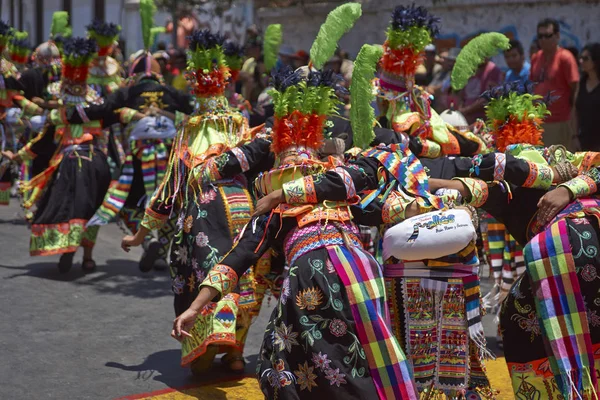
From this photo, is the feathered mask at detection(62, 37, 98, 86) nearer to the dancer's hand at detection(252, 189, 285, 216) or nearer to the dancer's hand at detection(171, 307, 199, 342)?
the dancer's hand at detection(252, 189, 285, 216)

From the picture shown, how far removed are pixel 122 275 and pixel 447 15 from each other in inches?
251

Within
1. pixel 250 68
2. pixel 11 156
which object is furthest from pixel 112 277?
pixel 250 68

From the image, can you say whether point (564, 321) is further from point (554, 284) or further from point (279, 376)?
point (279, 376)

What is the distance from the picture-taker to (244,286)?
Answer: 595cm

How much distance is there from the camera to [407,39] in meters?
6.52

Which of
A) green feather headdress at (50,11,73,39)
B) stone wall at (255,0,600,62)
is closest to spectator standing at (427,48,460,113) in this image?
stone wall at (255,0,600,62)

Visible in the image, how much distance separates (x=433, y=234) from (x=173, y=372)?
2512mm

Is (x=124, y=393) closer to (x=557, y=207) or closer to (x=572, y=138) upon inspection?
(x=557, y=207)

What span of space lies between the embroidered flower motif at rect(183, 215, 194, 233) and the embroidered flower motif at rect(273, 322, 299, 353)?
1.84 metres

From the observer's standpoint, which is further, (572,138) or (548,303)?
(572,138)

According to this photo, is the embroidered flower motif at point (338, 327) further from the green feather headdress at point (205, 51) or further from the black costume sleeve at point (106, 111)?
the black costume sleeve at point (106, 111)

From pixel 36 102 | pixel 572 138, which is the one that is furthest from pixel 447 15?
pixel 36 102

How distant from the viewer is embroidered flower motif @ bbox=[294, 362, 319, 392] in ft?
13.6

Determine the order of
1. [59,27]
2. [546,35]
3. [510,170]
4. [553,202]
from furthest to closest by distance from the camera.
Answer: [59,27] → [546,35] → [510,170] → [553,202]
